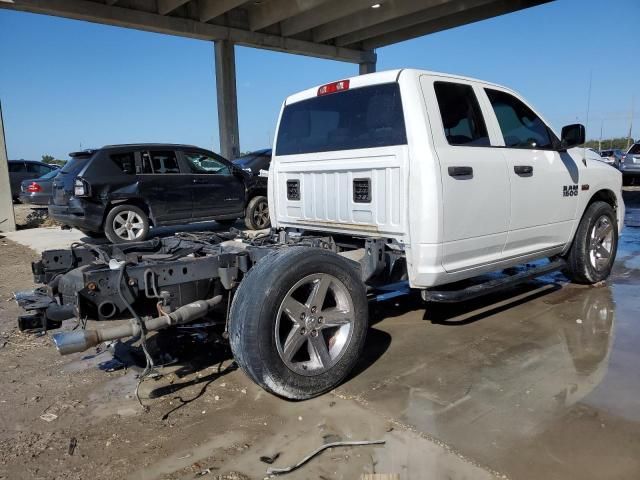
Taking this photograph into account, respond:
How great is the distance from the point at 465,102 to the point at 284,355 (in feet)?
8.48

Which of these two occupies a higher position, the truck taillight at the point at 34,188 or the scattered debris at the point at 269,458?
the truck taillight at the point at 34,188

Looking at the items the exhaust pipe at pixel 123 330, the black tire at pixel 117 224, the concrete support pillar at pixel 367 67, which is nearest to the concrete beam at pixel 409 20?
the concrete support pillar at pixel 367 67

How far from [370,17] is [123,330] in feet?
54.9

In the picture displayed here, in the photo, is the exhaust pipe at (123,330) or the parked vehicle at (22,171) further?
the parked vehicle at (22,171)

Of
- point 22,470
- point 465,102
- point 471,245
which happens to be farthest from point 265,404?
point 465,102

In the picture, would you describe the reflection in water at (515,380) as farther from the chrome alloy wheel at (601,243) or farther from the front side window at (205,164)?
the front side window at (205,164)

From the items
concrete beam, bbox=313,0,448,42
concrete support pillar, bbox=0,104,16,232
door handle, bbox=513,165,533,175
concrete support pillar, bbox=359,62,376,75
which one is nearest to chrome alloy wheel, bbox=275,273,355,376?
door handle, bbox=513,165,533,175

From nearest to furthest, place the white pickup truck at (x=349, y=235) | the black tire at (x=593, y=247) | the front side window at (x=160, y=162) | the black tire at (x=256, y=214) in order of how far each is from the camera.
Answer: the white pickup truck at (x=349, y=235), the black tire at (x=593, y=247), the front side window at (x=160, y=162), the black tire at (x=256, y=214)

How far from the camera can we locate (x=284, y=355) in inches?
125

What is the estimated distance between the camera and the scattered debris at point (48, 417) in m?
3.23

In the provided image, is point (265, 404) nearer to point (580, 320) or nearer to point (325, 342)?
point (325, 342)

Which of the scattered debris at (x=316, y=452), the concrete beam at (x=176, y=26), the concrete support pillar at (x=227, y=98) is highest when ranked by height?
the concrete beam at (x=176, y=26)

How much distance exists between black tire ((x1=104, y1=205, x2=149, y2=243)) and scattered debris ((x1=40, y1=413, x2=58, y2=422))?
628 centimetres

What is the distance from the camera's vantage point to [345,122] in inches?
171
